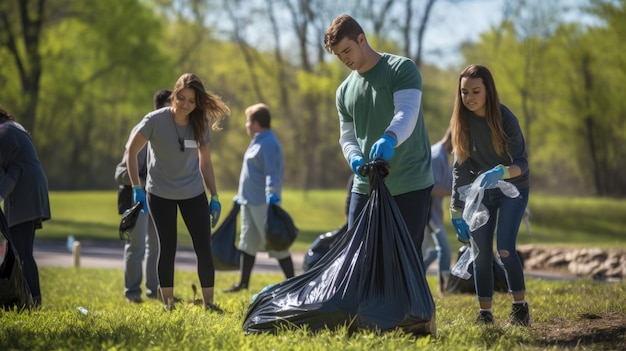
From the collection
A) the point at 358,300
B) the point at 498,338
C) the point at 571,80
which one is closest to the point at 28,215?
the point at 358,300

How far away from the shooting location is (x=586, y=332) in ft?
16.4

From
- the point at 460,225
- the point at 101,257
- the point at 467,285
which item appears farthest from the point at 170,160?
the point at 101,257

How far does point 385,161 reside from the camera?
4.69 metres

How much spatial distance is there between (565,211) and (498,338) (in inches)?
921

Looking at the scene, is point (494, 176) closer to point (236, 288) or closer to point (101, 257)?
point (236, 288)

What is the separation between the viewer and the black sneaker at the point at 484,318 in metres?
5.42

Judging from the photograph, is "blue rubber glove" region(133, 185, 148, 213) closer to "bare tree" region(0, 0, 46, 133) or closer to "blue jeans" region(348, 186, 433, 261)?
"blue jeans" region(348, 186, 433, 261)

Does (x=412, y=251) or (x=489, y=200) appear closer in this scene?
(x=412, y=251)

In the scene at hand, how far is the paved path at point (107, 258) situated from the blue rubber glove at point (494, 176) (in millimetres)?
6176

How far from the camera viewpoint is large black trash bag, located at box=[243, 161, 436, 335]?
4.54 m

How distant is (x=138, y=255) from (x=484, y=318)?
→ 3.65 metres

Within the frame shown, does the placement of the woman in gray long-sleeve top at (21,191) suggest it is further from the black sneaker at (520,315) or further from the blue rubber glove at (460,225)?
the black sneaker at (520,315)

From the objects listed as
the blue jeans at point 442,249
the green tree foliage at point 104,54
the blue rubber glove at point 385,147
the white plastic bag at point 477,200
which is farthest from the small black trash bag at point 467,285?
the green tree foliage at point 104,54

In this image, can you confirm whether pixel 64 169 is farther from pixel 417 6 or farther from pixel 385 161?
pixel 385 161
